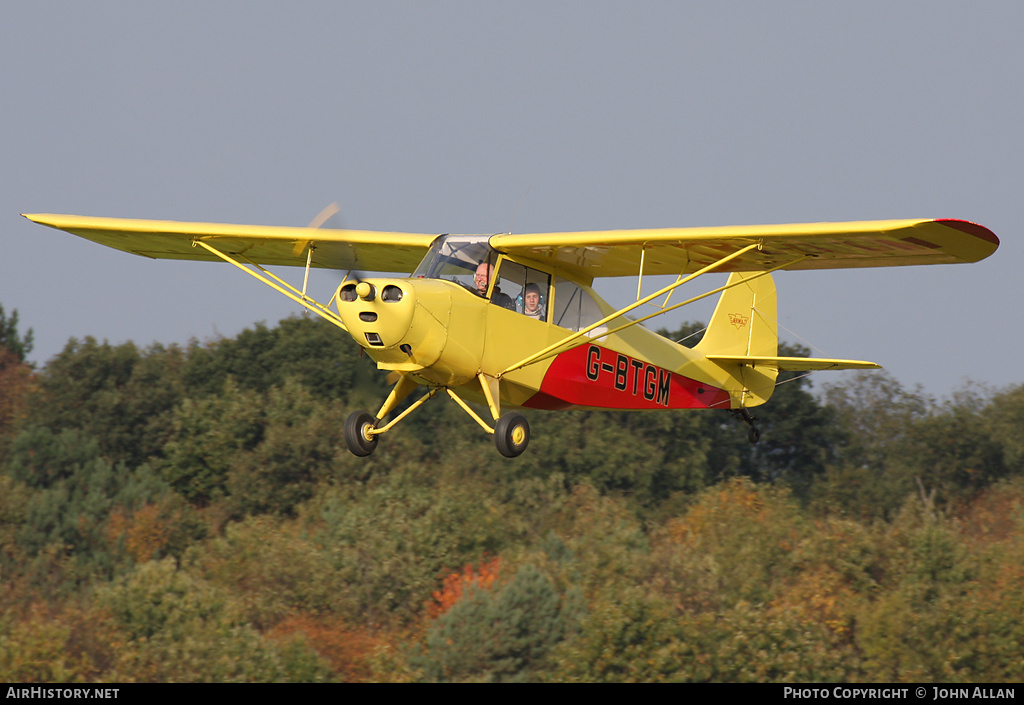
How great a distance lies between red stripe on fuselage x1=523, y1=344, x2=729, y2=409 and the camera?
40.6 feet

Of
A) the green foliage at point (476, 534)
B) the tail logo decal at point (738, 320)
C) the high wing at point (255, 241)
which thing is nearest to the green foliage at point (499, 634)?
the green foliage at point (476, 534)

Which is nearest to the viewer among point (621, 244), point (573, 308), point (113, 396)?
point (621, 244)

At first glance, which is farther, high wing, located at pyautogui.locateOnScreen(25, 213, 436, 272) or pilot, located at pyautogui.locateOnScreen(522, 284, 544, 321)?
high wing, located at pyautogui.locateOnScreen(25, 213, 436, 272)

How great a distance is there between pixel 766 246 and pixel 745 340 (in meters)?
5.35

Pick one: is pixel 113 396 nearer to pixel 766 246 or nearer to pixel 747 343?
pixel 747 343

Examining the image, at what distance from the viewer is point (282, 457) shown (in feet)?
144

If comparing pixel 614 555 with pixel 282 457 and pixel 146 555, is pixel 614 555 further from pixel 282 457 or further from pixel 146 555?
pixel 146 555

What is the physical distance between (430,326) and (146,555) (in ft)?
114

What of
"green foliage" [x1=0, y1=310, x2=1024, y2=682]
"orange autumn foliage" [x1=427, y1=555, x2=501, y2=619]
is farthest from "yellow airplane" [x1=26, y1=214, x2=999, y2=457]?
"orange autumn foliage" [x1=427, y1=555, x2=501, y2=619]

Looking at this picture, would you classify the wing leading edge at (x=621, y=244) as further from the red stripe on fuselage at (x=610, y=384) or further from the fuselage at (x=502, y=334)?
the red stripe on fuselage at (x=610, y=384)

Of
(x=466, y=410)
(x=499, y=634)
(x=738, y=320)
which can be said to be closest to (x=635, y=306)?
(x=466, y=410)

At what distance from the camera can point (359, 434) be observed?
37.3 feet

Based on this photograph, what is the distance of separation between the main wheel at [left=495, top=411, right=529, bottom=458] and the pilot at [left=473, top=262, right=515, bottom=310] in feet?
3.65

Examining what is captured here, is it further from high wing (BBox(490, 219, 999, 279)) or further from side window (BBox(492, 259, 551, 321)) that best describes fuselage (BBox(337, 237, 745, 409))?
high wing (BBox(490, 219, 999, 279))
